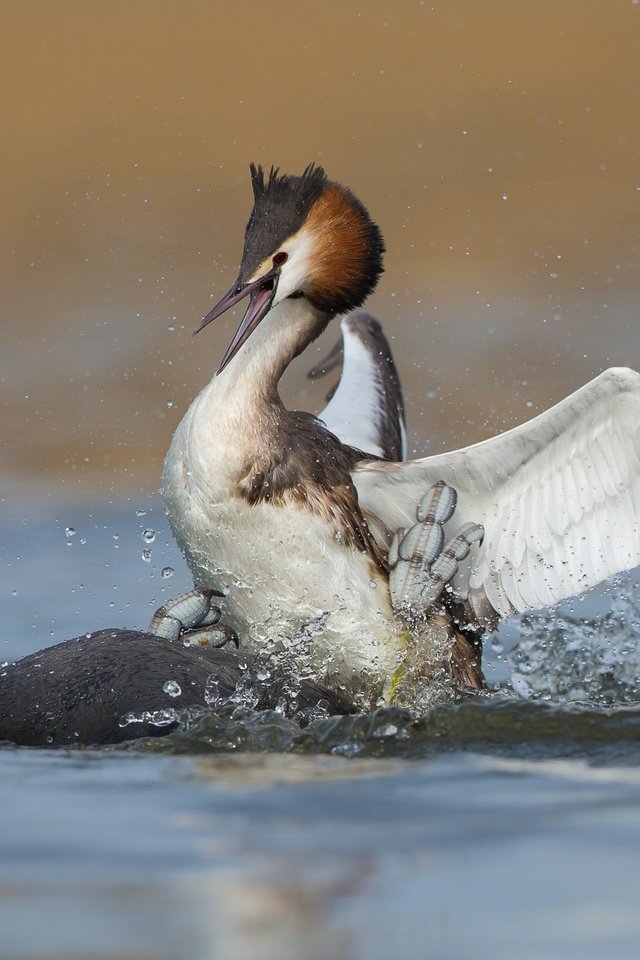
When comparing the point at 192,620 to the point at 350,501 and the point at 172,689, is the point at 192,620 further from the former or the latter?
the point at 172,689

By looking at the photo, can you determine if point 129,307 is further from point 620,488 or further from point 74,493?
point 620,488

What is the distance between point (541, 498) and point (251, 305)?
4.01 feet

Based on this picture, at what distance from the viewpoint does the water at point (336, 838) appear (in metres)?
2.87

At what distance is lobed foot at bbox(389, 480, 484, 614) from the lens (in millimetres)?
5965

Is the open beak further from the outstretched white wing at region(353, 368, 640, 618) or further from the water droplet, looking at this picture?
the water droplet

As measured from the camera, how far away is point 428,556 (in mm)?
5973

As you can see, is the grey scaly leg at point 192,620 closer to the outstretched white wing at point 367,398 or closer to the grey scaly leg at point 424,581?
the grey scaly leg at point 424,581

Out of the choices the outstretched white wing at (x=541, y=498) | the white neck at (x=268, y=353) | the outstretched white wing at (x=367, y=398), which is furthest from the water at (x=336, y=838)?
the outstretched white wing at (x=367, y=398)

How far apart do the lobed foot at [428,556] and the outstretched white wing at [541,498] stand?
15 centimetres

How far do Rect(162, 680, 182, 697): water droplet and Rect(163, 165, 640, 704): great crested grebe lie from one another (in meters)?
1.13

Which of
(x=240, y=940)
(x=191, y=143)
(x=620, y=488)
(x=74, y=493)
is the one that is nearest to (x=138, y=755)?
(x=240, y=940)

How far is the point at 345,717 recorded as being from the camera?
457cm

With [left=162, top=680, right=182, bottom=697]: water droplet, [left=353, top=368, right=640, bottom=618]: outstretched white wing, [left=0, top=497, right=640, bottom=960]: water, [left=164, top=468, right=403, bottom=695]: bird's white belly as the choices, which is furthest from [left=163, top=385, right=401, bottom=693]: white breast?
[left=162, top=680, right=182, bottom=697]: water droplet

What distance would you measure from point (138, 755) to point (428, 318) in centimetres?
808
